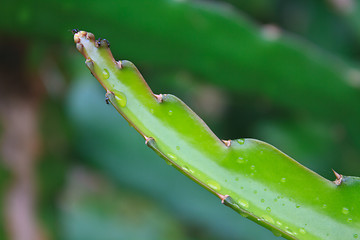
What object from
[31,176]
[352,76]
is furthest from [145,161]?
[352,76]

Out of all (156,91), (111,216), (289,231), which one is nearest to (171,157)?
(289,231)

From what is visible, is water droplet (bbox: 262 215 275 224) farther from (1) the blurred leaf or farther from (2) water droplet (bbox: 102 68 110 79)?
(1) the blurred leaf

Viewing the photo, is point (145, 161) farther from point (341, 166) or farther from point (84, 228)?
point (341, 166)

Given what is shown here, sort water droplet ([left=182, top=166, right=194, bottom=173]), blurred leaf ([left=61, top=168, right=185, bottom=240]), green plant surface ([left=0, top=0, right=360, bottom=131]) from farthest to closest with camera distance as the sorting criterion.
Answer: blurred leaf ([left=61, top=168, right=185, bottom=240]) < green plant surface ([left=0, top=0, right=360, bottom=131]) < water droplet ([left=182, top=166, right=194, bottom=173])

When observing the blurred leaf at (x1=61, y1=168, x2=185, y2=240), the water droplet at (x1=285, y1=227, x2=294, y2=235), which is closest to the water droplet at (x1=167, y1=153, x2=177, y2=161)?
the water droplet at (x1=285, y1=227, x2=294, y2=235)

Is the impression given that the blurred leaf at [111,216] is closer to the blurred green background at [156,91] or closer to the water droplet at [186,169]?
the blurred green background at [156,91]

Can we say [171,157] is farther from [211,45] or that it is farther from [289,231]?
[211,45]

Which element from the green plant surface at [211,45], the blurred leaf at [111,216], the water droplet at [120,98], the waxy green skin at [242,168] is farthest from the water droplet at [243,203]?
the blurred leaf at [111,216]
